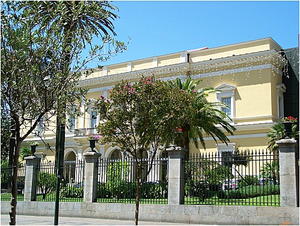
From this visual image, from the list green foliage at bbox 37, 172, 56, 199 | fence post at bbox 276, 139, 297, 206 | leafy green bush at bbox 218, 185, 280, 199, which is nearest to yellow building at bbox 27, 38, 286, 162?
green foliage at bbox 37, 172, 56, 199

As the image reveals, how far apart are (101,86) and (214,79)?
11.2m

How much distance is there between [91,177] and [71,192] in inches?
77.0

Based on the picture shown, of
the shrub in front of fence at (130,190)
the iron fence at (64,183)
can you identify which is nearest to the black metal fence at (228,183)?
the shrub in front of fence at (130,190)

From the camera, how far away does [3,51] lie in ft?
23.1

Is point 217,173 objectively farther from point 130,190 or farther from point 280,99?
point 280,99

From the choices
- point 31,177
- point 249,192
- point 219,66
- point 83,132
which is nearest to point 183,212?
point 249,192

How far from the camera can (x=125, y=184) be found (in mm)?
14875

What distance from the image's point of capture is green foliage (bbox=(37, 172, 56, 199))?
55.7ft

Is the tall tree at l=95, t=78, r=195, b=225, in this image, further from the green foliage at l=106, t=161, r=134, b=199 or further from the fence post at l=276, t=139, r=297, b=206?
the green foliage at l=106, t=161, r=134, b=199

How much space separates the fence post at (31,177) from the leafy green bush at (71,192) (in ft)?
4.09

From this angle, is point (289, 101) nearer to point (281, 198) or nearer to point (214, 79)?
point (214, 79)

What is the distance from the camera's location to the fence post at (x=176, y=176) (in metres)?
13.2

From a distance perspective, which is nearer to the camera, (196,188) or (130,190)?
(196,188)

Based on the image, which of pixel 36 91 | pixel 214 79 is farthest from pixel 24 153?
pixel 36 91
